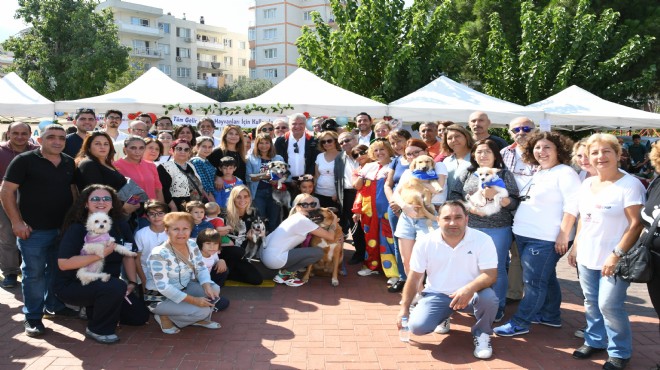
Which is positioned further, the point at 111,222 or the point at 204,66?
the point at 204,66

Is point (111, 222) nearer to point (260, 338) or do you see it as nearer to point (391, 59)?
point (260, 338)

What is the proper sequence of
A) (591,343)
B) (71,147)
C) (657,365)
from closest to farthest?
1. (657,365)
2. (591,343)
3. (71,147)

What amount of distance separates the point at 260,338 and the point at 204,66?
59.7 m

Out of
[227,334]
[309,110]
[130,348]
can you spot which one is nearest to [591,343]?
[227,334]

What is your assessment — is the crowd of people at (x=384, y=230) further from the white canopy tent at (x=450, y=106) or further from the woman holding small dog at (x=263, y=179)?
the white canopy tent at (x=450, y=106)

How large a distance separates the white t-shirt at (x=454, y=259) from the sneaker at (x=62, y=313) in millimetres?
3446

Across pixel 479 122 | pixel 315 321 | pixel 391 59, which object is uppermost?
pixel 391 59

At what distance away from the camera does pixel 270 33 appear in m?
55.3

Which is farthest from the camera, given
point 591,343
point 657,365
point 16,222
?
point 16,222

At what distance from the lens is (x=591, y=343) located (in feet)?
13.0

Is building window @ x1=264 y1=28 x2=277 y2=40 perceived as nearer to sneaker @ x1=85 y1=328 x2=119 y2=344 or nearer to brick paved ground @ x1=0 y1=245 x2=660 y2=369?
brick paved ground @ x1=0 y1=245 x2=660 y2=369

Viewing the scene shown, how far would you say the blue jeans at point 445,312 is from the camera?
4.03 m

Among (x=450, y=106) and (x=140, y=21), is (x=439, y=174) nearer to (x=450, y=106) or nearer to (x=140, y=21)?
(x=450, y=106)

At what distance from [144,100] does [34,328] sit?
22.5 ft
